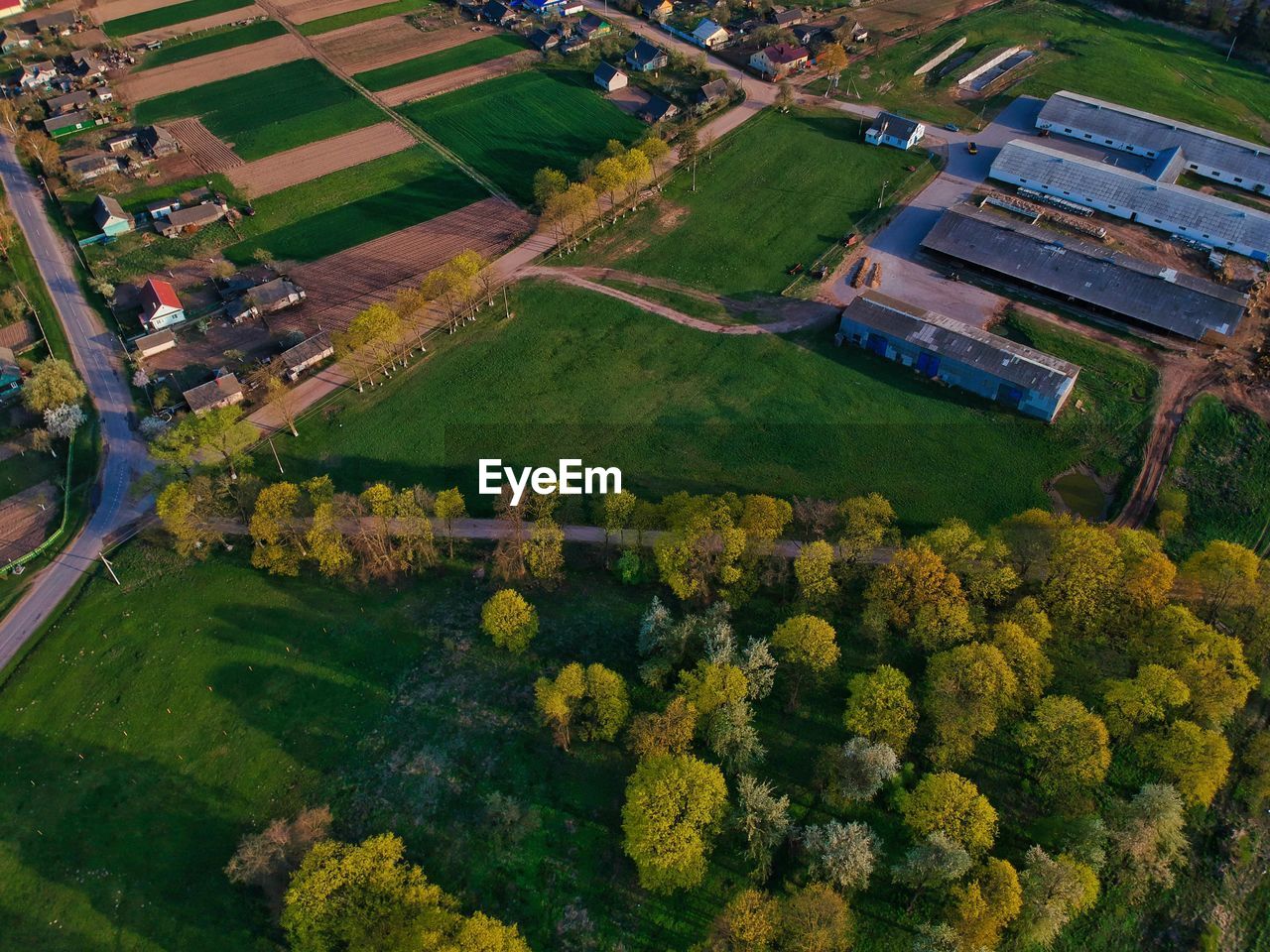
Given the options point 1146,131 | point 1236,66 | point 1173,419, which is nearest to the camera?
point 1173,419

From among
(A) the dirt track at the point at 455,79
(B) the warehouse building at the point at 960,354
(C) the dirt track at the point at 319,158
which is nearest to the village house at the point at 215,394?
(C) the dirt track at the point at 319,158

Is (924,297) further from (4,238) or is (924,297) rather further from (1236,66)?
(4,238)

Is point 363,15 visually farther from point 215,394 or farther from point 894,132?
point 215,394

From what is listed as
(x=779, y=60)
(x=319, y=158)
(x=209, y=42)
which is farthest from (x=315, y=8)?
(x=779, y=60)

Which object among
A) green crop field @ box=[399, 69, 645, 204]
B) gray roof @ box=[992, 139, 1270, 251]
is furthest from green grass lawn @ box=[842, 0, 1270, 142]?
green crop field @ box=[399, 69, 645, 204]

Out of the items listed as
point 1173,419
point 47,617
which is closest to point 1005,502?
point 1173,419

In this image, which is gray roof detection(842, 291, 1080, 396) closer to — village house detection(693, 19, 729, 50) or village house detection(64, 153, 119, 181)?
village house detection(693, 19, 729, 50)
